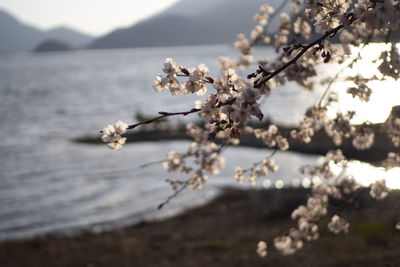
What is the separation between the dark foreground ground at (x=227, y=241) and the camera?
912 cm

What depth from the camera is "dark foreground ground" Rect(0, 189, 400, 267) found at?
29.9ft

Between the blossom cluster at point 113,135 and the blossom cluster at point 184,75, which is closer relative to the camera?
the blossom cluster at point 184,75

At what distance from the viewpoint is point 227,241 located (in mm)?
12305

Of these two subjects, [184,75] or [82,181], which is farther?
[82,181]

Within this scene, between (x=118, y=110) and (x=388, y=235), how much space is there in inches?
A: 2125

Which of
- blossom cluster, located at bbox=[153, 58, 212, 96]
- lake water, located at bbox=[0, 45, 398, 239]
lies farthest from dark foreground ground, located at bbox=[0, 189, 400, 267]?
blossom cluster, located at bbox=[153, 58, 212, 96]

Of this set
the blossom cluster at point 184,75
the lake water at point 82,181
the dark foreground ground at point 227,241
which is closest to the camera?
the blossom cluster at point 184,75

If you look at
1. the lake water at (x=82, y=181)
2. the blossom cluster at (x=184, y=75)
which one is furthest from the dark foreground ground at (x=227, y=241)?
the blossom cluster at (x=184, y=75)

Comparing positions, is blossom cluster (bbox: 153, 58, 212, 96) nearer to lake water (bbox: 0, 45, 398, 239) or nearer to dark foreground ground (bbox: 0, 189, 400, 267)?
dark foreground ground (bbox: 0, 189, 400, 267)

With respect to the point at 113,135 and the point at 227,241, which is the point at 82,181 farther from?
the point at 113,135

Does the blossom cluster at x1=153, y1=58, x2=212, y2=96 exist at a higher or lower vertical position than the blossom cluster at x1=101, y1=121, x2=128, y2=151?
higher

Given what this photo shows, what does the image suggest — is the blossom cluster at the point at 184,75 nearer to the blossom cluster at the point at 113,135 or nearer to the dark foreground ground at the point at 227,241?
the blossom cluster at the point at 113,135

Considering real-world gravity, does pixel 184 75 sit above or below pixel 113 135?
above

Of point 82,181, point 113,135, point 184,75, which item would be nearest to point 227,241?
point 113,135
